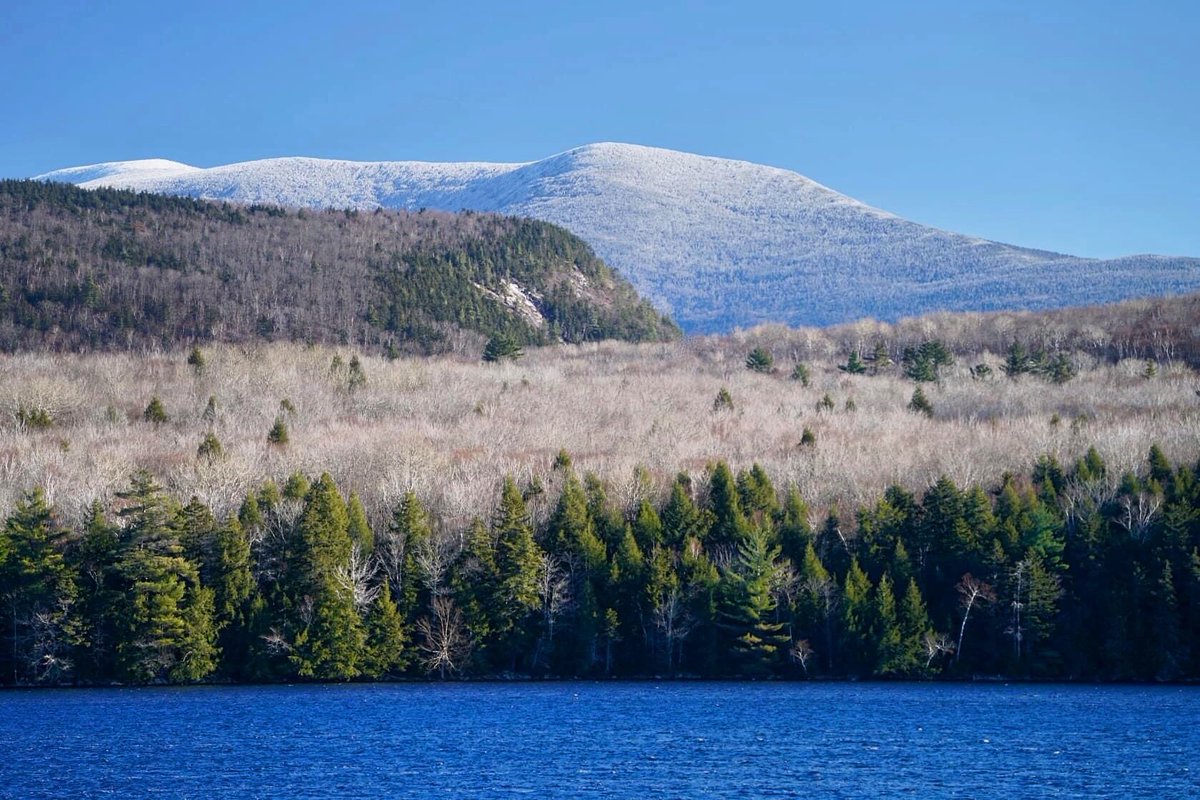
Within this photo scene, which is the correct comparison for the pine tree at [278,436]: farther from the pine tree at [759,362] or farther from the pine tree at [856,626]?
the pine tree at [759,362]

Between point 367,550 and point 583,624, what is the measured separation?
13.0 m

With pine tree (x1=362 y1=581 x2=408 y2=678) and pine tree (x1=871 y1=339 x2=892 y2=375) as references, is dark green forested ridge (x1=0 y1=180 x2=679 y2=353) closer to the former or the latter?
pine tree (x1=871 y1=339 x2=892 y2=375)

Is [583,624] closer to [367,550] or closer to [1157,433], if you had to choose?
[367,550]

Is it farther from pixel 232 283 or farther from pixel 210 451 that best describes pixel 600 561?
pixel 232 283

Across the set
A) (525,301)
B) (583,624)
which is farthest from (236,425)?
(525,301)

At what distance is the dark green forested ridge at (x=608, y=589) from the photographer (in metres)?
74.2

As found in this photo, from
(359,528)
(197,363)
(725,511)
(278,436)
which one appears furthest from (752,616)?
(197,363)

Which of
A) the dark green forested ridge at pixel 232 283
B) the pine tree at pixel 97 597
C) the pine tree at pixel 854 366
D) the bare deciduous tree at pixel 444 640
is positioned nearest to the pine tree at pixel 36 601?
the pine tree at pixel 97 597

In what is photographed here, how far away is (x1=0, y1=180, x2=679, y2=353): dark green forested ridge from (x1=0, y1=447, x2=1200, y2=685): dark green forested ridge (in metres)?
75.6

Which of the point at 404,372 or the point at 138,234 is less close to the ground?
the point at 138,234

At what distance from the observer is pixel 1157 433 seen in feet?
330

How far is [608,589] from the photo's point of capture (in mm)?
80125

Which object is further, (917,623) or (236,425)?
(236,425)

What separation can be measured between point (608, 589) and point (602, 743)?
1062 inches
